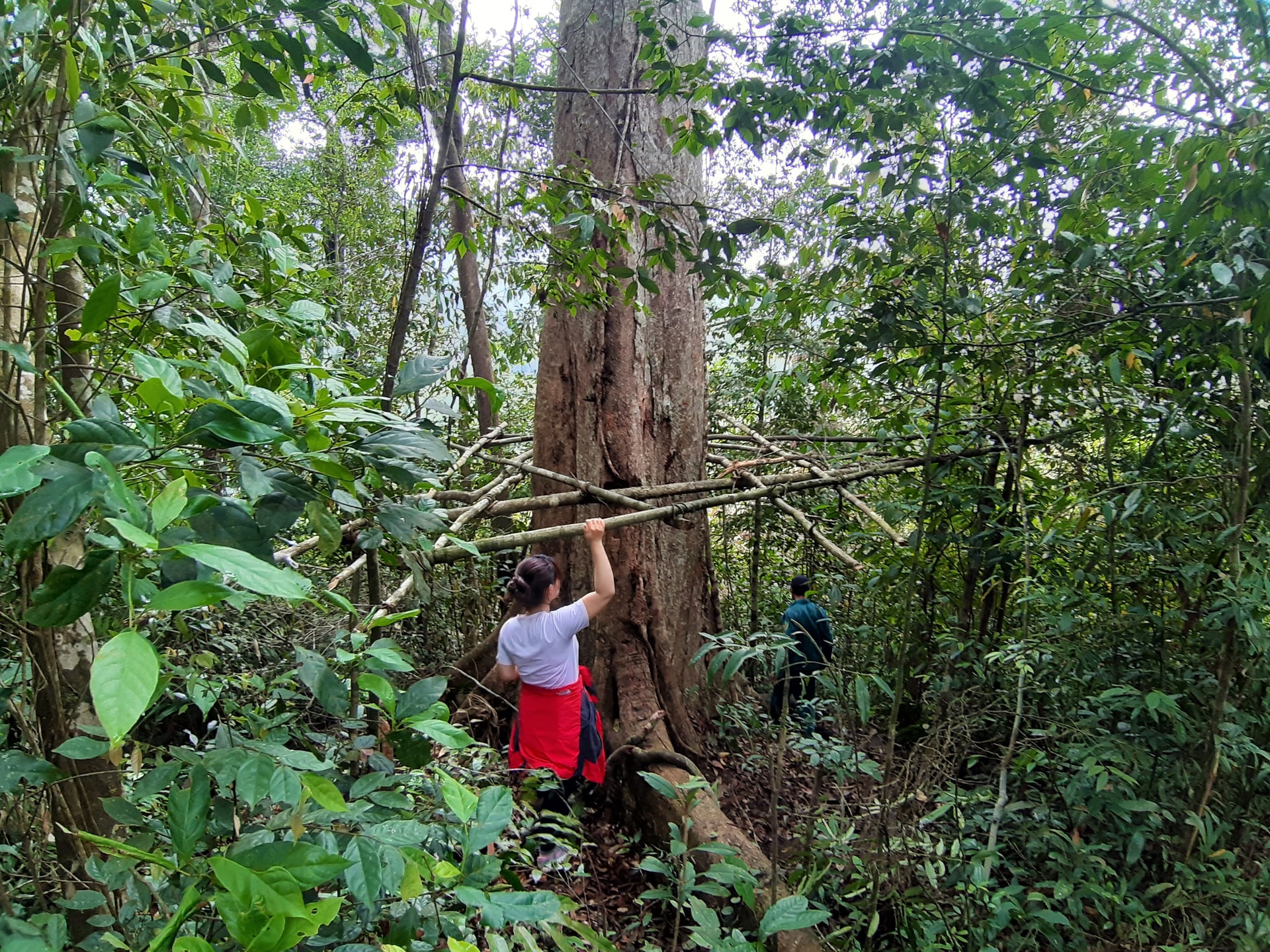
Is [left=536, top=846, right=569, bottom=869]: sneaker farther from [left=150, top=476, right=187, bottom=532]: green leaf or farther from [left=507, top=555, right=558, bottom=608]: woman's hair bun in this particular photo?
[left=150, top=476, right=187, bottom=532]: green leaf

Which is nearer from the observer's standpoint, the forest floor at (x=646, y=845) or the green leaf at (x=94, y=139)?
the green leaf at (x=94, y=139)

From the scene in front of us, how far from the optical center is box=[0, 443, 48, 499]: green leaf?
61 centimetres

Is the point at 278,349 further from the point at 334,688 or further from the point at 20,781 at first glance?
the point at 20,781

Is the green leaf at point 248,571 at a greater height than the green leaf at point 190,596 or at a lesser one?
greater

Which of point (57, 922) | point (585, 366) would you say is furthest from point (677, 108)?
point (57, 922)

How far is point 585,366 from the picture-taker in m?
3.70

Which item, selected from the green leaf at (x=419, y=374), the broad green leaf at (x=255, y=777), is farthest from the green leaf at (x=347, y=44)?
the broad green leaf at (x=255, y=777)

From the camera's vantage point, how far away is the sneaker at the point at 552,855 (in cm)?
257

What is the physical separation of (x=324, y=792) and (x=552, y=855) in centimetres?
211

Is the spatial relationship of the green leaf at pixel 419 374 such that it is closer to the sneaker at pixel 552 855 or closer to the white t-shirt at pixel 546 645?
the white t-shirt at pixel 546 645

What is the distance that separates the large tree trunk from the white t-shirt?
0.71 metres

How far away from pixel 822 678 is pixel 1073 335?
1.68 meters

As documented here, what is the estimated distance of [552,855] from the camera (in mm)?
2730

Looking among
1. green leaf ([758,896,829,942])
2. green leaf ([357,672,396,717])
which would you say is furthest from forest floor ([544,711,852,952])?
green leaf ([357,672,396,717])
